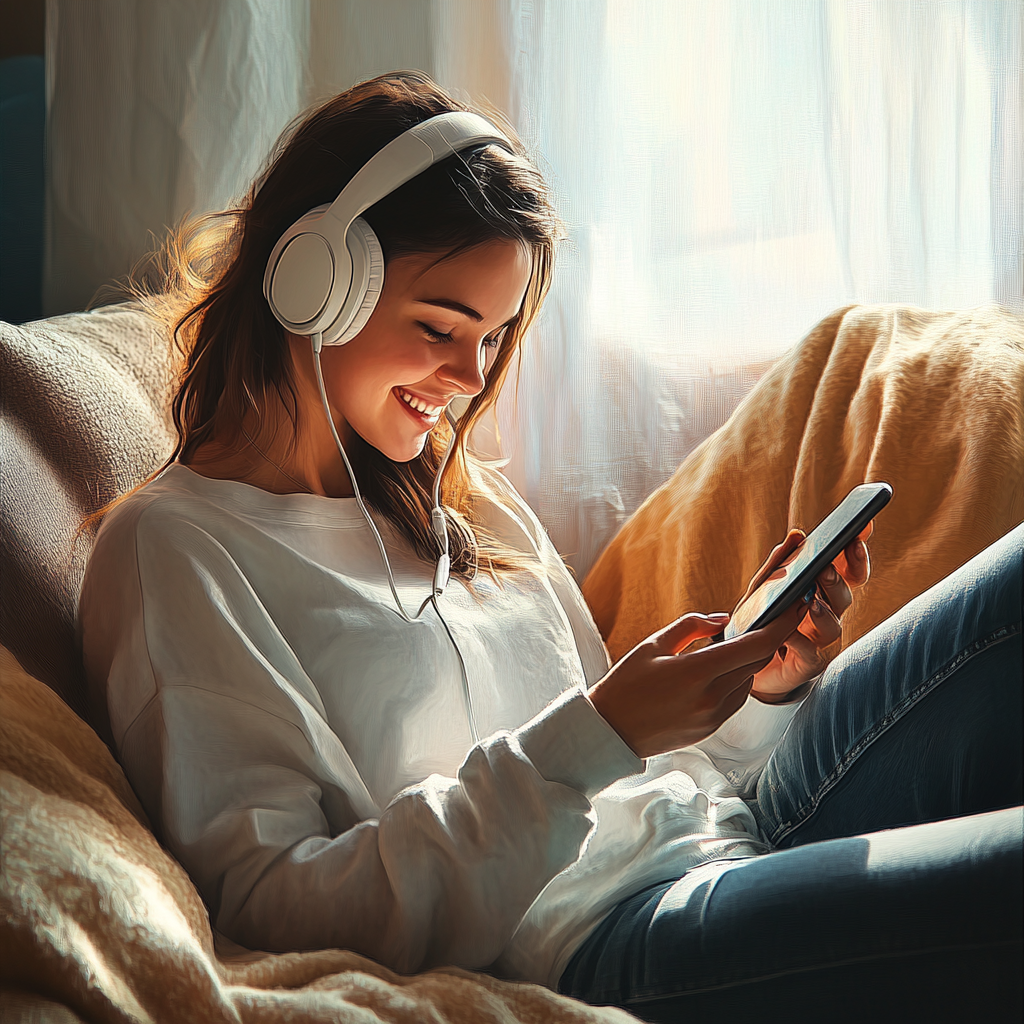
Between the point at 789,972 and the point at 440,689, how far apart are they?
331 millimetres

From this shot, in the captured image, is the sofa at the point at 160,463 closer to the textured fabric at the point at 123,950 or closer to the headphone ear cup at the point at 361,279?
the textured fabric at the point at 123,950

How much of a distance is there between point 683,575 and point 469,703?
1.28ft

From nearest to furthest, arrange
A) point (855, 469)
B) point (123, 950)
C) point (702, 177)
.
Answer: point (123, 950), point (855, 469), point (702, 177)

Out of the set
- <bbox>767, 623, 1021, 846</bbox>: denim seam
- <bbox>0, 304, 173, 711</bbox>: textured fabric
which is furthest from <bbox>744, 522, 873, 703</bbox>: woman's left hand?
<bbox>0, 304, 173, 711</bbox>: textured fabric

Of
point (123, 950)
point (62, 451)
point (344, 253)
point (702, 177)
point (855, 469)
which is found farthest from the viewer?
point (702, 177)

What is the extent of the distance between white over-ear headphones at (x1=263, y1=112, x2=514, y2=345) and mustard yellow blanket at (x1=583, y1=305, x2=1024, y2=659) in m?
0.51

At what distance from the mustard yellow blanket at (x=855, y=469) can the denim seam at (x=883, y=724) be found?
0.98 feet

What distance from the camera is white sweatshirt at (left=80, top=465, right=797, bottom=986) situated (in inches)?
23.3

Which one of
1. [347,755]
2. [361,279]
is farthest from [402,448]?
[347,755]

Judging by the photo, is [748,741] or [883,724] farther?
[748,741]

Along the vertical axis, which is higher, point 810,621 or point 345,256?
point 345,256

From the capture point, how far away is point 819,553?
2.23 feet

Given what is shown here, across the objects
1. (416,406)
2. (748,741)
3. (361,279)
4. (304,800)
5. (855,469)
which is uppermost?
(361,279)

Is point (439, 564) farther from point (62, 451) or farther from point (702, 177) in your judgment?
point (702, 177)
